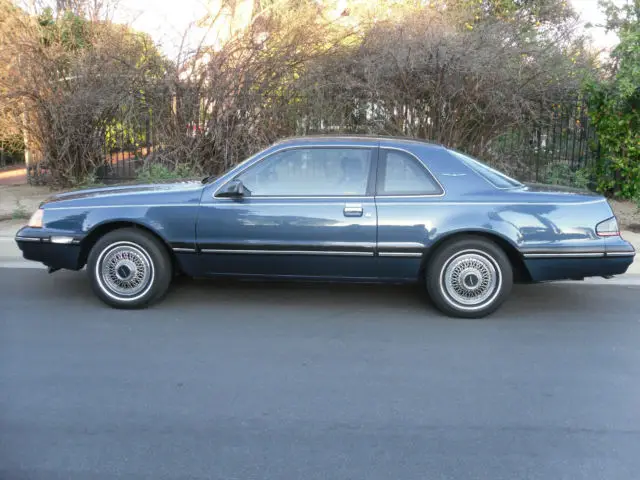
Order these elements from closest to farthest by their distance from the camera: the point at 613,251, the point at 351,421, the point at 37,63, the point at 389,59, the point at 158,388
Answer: the point at 351,421 → the point at 158,388 → the point at 613,251 → the point at 389,59 → the point at 37,63

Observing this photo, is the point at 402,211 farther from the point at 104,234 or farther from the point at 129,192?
the point at 104,234

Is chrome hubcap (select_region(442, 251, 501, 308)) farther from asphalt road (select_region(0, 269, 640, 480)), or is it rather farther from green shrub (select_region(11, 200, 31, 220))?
green shrub (select_region(11, 200, 31, 220))

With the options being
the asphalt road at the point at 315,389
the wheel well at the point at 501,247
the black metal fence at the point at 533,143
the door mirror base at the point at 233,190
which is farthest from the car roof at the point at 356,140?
the black metal fence at the point at 533,143

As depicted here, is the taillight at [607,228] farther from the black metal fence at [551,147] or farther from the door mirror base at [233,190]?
the black metal fence at [551,147]

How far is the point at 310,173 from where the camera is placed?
235 inches

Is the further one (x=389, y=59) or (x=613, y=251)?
(x=389, y=59)

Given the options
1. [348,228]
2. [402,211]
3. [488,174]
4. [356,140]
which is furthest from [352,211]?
[488,174]

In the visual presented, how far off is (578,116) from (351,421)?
9.96 meters

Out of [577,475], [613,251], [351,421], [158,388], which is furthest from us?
[613,251]

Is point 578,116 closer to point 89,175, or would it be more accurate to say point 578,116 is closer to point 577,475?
point 89,175

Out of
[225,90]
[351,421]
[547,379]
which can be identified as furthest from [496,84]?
[351,421]

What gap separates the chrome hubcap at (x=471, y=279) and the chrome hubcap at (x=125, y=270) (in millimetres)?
2675

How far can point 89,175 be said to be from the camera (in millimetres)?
12258

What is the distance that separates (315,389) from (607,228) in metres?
3.10
